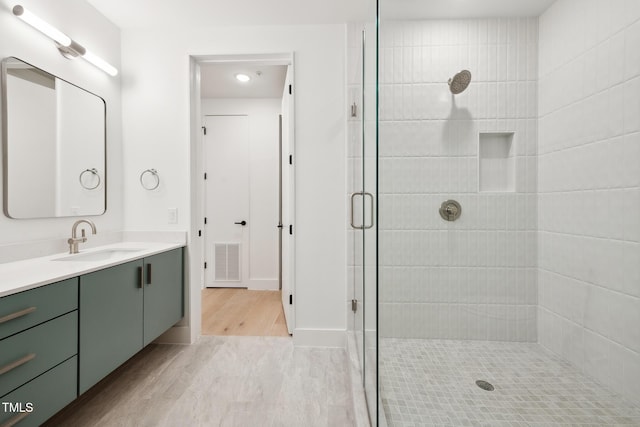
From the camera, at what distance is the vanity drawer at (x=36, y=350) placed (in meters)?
0.99

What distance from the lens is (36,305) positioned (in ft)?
3.61

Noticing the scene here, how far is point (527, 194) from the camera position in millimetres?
1124

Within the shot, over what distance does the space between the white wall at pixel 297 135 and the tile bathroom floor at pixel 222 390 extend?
0.91ft

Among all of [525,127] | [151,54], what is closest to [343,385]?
[525,127]

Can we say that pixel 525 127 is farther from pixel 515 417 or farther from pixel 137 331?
pixel 137 331

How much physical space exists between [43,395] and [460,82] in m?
2.08

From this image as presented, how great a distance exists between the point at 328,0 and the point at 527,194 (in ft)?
5.46

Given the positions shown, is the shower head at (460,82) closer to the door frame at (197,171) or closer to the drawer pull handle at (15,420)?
the door frame at (197,171)

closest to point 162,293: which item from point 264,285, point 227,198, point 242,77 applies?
point 264,285

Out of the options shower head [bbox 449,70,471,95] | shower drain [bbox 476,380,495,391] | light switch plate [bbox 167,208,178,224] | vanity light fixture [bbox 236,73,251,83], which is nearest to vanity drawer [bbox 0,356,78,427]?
light switch plate [bbox 167,208,178,224]

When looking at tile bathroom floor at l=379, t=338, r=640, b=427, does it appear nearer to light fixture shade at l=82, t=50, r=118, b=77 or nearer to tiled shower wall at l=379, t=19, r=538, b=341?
tiled shower wall at l=379, t=19, r=538, b=341

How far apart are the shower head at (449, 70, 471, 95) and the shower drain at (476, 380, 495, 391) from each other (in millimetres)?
1185

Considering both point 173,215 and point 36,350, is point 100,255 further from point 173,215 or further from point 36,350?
point 36,350

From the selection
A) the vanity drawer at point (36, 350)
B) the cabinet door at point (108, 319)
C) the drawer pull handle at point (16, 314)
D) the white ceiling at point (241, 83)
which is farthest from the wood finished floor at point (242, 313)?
the white ceiling at point (241, 83)
